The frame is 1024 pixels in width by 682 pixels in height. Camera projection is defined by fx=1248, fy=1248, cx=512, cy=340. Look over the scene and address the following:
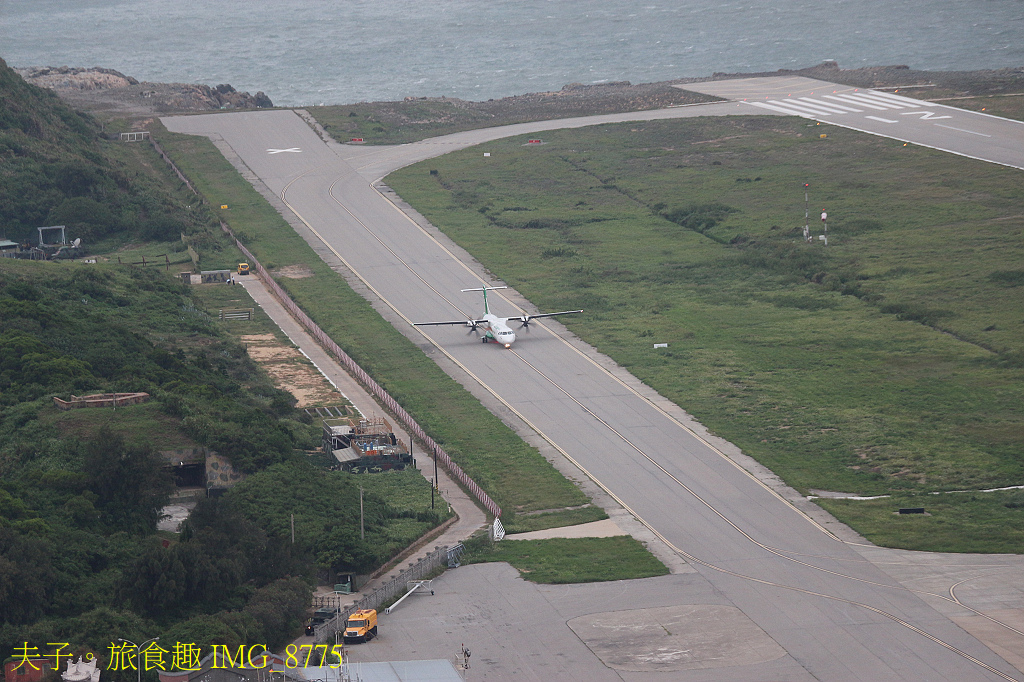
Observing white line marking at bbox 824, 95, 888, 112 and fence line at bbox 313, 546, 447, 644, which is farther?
white line marking at bbox 824, 95, 888, 112

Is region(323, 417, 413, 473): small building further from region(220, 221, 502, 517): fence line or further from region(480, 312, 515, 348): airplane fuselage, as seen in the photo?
region(480, 312, 515, 348): airplane fuselage

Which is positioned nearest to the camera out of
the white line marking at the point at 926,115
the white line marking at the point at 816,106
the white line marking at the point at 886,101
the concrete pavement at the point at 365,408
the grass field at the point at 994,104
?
the concrete pavement at the point at 365,408

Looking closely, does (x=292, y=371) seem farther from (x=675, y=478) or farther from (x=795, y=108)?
(x=795, y=108)

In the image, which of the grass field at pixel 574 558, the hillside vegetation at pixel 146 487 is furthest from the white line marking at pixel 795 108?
the grass field at pixel 574 558

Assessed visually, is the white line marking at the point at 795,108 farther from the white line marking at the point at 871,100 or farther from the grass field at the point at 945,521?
the grass field at the point at 945,521

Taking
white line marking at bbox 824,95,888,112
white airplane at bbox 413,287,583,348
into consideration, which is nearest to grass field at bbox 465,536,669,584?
white airplane at bbox 413,287,583,348

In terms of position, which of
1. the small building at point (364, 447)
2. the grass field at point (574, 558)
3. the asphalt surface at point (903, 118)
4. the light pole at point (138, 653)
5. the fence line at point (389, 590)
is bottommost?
the grass field at point (574, 558)

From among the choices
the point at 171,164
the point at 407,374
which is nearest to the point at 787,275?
the point at 407,374

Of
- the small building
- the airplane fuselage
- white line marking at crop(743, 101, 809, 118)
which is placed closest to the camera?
the small building
